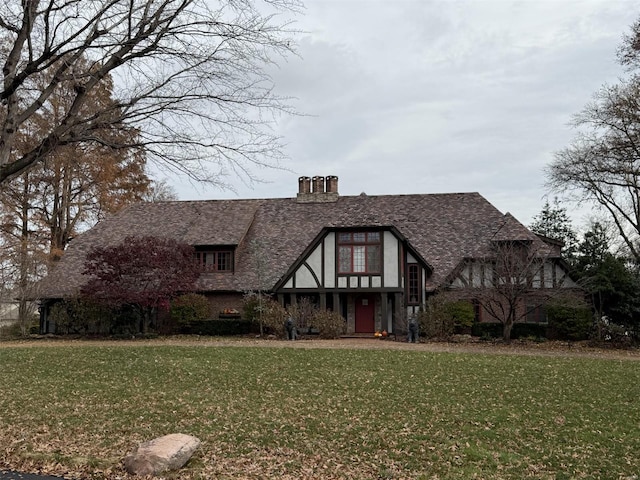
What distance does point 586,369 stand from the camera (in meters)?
16.0

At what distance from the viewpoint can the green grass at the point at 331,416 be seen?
7688mm

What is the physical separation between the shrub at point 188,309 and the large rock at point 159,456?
64.0 ft

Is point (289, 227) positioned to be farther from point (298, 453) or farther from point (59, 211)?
point (298, 453)

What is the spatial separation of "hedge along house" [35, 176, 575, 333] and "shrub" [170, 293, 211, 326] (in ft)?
3.79

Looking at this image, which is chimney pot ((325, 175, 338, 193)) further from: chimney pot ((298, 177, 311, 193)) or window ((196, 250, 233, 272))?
window ((196, 250, 233, 272))

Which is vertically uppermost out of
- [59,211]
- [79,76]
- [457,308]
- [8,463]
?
[59,211]

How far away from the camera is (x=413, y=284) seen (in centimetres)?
2703

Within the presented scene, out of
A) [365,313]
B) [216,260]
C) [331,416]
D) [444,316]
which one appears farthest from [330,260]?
[331,416]

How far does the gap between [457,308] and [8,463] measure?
1996 centimetres

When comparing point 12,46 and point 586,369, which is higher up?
point 12,46

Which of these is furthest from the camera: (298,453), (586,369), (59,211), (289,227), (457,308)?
(59,211)

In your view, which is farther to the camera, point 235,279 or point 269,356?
point 235,279

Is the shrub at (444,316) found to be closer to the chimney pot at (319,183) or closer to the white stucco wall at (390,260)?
the white stucco wall at (390,260)

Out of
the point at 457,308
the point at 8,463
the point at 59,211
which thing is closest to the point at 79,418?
the point at 8,463
